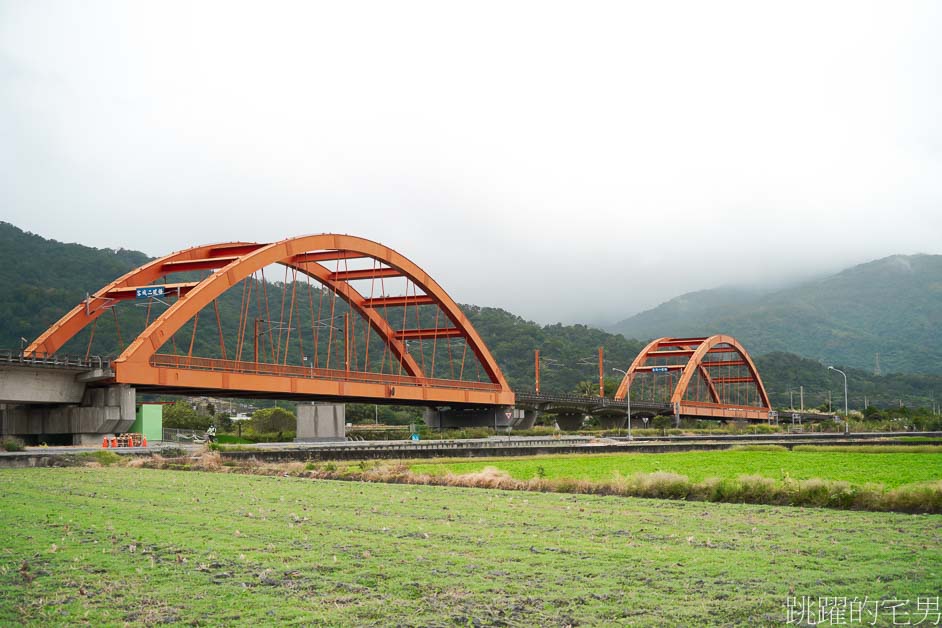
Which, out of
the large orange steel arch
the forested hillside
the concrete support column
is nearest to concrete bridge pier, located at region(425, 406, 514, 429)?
the large orange steel arch

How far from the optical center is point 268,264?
175 feet

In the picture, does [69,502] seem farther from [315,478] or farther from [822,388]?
[822,388]

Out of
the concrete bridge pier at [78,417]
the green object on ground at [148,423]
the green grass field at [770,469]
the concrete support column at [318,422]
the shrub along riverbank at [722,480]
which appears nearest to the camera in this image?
the shrub along riverbank at [722,480]

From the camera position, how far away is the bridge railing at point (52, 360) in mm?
42281

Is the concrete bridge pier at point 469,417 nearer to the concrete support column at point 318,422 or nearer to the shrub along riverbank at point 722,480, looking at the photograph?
the concrete support column at point 318,422

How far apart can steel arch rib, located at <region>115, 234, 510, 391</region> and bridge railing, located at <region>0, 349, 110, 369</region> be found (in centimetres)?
214

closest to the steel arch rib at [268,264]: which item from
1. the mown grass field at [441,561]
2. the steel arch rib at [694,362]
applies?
the mown grass field at [441,561]

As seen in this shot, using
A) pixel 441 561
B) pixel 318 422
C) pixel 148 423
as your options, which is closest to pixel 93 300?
pixel 148 423

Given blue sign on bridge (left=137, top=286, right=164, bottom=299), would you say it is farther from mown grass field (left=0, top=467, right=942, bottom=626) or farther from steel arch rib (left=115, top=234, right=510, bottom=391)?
mown grass field (left=0, top=467, right=942, bottom=626)

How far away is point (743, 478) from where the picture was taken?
18.9 m

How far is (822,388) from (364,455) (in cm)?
14683

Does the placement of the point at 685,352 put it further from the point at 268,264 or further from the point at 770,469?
the point at 770,469

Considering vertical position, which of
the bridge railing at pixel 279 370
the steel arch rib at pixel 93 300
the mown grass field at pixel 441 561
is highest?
the steel arch rib at pixel 93 300

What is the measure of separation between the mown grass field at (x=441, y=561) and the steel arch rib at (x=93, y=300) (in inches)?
1364
